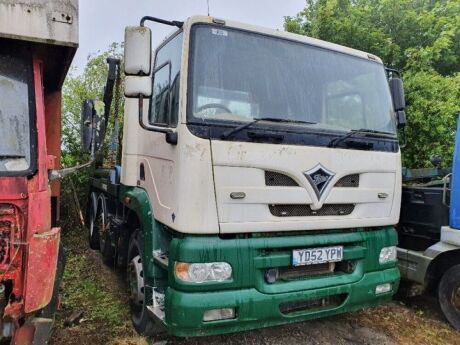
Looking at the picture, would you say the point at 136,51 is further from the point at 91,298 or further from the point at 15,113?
the point at 91,298

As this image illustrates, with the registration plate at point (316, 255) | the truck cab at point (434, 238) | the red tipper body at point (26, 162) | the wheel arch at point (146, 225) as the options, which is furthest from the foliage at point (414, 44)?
the red tipper body at point (26, 162)

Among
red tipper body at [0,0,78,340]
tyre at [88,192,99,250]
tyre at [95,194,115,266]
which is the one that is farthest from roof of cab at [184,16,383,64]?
tyre at [88,192,99,250]

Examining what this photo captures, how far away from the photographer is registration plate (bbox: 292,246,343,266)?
3.03m

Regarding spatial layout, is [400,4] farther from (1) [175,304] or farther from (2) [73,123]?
(1) [175,304]

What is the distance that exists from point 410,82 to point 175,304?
631 cm

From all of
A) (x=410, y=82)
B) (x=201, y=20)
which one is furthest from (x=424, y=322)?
(x=410, y=82)

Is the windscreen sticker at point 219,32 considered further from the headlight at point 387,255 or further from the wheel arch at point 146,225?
the headlight at point 387,255

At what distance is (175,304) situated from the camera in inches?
106

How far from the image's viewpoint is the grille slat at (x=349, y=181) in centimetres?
325

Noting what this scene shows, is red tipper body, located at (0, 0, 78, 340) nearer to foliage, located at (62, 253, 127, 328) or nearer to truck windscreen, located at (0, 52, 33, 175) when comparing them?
truck windscreen, located at (0, 52, 33, 175)

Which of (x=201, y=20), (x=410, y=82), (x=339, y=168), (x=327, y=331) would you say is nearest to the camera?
(x=201, y=20)

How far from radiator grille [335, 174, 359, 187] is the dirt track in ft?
4.64

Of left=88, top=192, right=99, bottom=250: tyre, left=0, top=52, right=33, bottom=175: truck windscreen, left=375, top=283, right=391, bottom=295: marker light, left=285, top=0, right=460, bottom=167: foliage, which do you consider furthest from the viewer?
left=285, top=0, right=460, bottom=167: foliage

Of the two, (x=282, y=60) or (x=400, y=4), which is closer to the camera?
(x=282, y=60)
